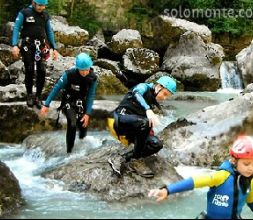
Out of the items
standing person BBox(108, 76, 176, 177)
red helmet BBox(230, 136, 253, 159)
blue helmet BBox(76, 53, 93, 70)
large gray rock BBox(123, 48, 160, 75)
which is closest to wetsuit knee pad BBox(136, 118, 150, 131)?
standing person BBox(108, 76, 176, 177)

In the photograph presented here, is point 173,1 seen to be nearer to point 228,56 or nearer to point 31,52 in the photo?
point 228,56

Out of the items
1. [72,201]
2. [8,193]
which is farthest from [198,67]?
[8,193]

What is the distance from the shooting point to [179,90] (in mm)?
18219

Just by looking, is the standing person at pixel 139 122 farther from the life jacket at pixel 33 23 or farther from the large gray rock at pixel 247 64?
the large gray rock at pixel 247 64

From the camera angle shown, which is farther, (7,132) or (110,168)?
(7,132)

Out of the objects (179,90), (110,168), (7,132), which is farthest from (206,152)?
(179,90)

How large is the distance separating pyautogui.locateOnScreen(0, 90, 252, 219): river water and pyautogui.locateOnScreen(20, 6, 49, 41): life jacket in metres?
1.80

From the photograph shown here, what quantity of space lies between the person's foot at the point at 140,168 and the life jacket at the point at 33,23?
2.73 metres

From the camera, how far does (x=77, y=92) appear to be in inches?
281

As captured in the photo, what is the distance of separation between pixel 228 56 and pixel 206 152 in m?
16.5

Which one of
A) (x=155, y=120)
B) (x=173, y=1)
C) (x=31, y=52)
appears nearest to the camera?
(x=155, y=120)

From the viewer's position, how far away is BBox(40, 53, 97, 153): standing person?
692 cm

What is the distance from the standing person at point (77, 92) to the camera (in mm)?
6918

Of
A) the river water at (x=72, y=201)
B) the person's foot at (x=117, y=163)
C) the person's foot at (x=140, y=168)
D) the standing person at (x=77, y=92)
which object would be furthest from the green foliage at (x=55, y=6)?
the person's foot at (x=140, y=168)
